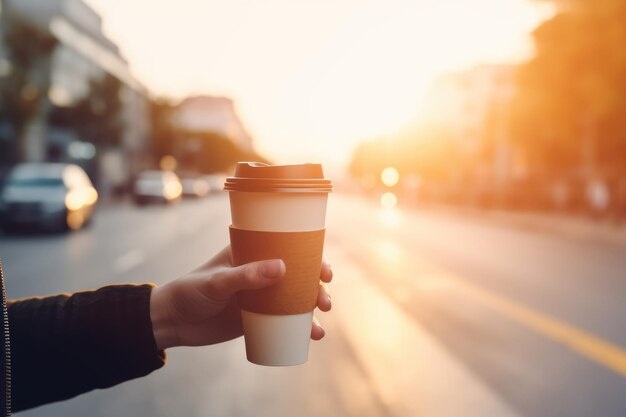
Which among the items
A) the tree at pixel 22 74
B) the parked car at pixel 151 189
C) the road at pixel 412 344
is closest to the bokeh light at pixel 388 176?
the road at pixel 412 344

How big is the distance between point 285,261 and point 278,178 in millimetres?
181

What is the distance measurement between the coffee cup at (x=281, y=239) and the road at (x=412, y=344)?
9.21 ft

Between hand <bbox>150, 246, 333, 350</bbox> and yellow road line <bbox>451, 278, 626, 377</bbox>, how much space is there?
457 cm

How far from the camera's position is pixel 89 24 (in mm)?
49188

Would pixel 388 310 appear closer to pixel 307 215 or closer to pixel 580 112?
pixel 307 215

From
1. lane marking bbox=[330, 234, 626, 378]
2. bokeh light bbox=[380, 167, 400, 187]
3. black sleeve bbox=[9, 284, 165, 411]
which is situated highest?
black sleeve bbox=[9, 284, 165, 411]

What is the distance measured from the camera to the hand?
163cm

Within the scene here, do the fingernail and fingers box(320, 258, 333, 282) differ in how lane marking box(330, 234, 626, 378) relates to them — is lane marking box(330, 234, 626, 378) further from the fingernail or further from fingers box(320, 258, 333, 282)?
the fingernail

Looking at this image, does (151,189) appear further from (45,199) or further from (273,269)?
(273,269)

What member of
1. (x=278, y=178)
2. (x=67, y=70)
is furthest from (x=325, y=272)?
(x=67, y=70)

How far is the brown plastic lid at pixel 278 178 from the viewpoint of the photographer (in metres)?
1.40

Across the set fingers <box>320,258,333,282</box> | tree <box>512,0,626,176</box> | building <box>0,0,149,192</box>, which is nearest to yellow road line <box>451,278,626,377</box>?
fingers <box>320,258,333,282</box>

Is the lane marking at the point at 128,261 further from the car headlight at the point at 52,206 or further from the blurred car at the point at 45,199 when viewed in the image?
the blurred car at the point at 45,199

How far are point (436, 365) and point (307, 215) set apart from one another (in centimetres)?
436
